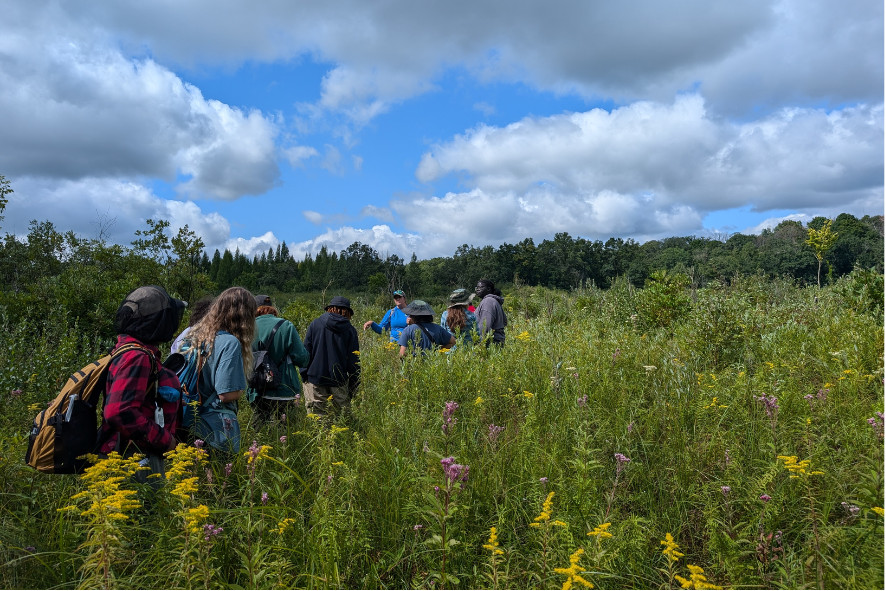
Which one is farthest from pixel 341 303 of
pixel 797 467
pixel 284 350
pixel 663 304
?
pixel 663 304

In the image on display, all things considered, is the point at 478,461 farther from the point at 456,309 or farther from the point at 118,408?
the point at 456,309

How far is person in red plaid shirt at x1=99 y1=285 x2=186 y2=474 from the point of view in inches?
95.0

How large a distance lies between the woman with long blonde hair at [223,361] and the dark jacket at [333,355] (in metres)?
1.41

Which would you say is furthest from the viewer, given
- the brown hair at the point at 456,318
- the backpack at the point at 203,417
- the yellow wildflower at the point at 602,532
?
the brown hair at the point at 456,318

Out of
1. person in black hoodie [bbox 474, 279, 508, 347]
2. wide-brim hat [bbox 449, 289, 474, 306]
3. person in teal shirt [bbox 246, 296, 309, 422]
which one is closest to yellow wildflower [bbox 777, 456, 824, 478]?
person in teal shirt [bbox 246, 296, 309, 422]

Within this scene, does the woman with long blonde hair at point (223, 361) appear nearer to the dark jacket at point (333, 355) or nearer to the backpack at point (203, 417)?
the backpack at point (203, 417)

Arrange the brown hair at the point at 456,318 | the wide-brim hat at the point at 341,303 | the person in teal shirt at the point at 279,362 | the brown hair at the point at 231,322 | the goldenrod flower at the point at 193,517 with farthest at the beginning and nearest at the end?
the brown hair at the point at 456,318 → the wide-brim hat at the point at 341,303 → the person in teal shirt at the point at 279,362 → the brown hair at the point at 231,322 → the goldenrod flower at the point at 193,517

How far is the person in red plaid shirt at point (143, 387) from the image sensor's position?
241 cm

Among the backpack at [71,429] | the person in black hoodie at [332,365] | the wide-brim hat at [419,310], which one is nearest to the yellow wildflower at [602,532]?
the backpack at [71,429]

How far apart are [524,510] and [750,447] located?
1.71m

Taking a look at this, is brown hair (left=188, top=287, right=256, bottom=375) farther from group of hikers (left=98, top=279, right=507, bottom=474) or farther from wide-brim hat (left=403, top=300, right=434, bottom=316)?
wide-brim hat (left=403, top=300, right=434, bottom=316)

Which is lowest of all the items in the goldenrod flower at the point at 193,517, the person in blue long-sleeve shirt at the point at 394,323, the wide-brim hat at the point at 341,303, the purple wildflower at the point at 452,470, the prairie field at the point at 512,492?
the prairie field at the point at 512,492

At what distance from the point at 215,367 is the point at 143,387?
0.87m

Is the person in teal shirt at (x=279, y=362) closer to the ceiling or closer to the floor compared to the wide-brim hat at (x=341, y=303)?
closer to the floor
